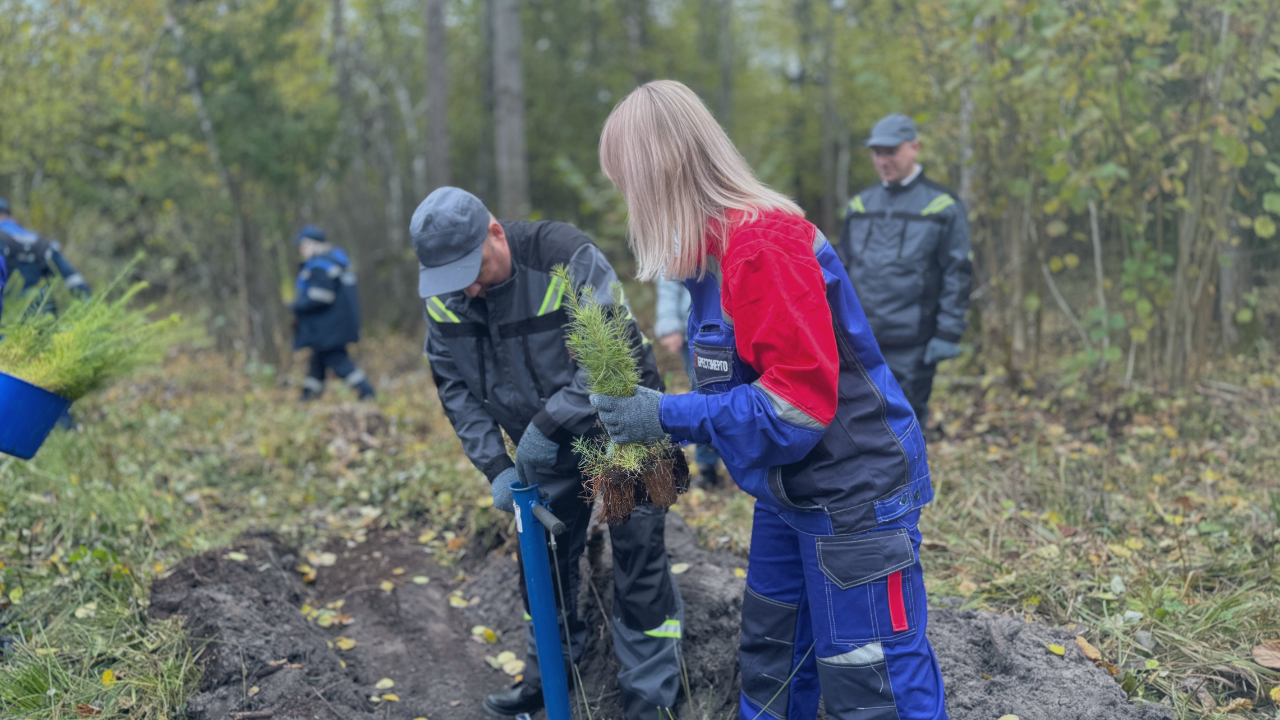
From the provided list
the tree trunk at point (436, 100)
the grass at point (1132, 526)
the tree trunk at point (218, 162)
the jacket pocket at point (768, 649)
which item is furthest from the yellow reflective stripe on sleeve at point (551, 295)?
the tree trunk at point (436, 100)

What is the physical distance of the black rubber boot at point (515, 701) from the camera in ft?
10.3

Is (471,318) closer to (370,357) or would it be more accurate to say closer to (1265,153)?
(1265,153)

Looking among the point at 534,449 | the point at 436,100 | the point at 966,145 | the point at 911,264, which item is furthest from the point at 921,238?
the point at 436,100

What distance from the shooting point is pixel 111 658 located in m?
3.18

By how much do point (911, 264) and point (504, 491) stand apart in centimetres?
302

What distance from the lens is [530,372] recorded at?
275 cm

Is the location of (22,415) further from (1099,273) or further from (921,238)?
(1099,273)

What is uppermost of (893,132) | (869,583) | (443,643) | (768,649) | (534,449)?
(893,132)

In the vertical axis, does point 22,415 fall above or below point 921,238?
below

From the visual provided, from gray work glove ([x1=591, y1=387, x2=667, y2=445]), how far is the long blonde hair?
0.30 m

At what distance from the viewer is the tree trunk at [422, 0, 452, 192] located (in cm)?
1128

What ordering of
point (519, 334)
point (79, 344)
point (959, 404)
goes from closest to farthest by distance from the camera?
point (519, 334), point (79, 344), point (959, 404)

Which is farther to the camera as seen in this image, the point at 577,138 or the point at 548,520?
the point at 577,138

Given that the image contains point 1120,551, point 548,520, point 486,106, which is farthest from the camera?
point 486,106
